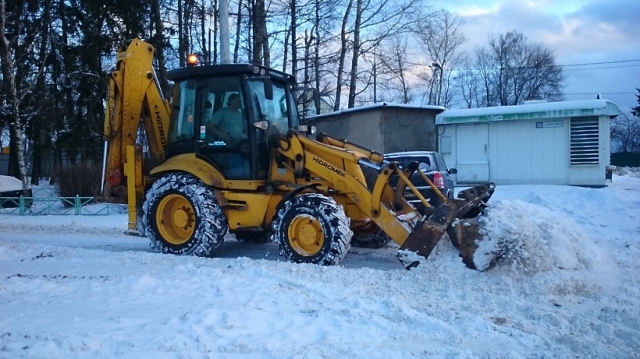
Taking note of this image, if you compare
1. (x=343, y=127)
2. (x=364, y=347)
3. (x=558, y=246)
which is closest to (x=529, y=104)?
(x=343, y=127)

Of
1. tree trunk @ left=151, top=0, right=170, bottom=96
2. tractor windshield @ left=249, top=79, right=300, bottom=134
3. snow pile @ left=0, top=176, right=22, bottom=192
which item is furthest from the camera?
tree trunk @ left=151, top=0, right=170, bottom=96

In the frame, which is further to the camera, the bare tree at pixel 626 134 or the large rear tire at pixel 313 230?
the bare tree at pixel 626 134

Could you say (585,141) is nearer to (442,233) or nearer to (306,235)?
(442,233)

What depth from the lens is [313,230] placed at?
820 cm

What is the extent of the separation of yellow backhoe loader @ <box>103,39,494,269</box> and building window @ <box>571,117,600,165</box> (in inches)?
512

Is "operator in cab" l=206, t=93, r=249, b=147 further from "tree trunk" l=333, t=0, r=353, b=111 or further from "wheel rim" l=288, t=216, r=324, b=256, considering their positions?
"tree trunk" l=333, t=0, r=353, b=111

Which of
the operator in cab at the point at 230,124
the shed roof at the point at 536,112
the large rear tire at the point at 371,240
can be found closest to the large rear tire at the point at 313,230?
the operator in cab at the point at 230,124

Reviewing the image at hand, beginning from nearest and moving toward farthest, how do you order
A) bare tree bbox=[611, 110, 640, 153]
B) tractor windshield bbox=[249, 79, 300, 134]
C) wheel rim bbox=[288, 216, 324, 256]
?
wheel rim bbox=[288, 216, 324, 256] → tractor windshield bbox=[249, 79, 300, 134] → bare tree bbox=[611, 110, 640, 153]

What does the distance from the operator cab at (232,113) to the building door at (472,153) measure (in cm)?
1378

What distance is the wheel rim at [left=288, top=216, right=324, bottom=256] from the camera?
8.14 m

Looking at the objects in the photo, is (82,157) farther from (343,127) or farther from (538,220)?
(538,220)

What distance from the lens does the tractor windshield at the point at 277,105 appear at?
355 inches

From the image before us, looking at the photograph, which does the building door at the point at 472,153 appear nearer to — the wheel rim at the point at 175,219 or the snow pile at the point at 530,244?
the snow pile at the point at 530,244

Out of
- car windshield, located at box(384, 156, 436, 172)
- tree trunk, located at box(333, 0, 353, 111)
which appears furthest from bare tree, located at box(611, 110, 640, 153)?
car windshield, located at box(384, 156, 436, 172)
